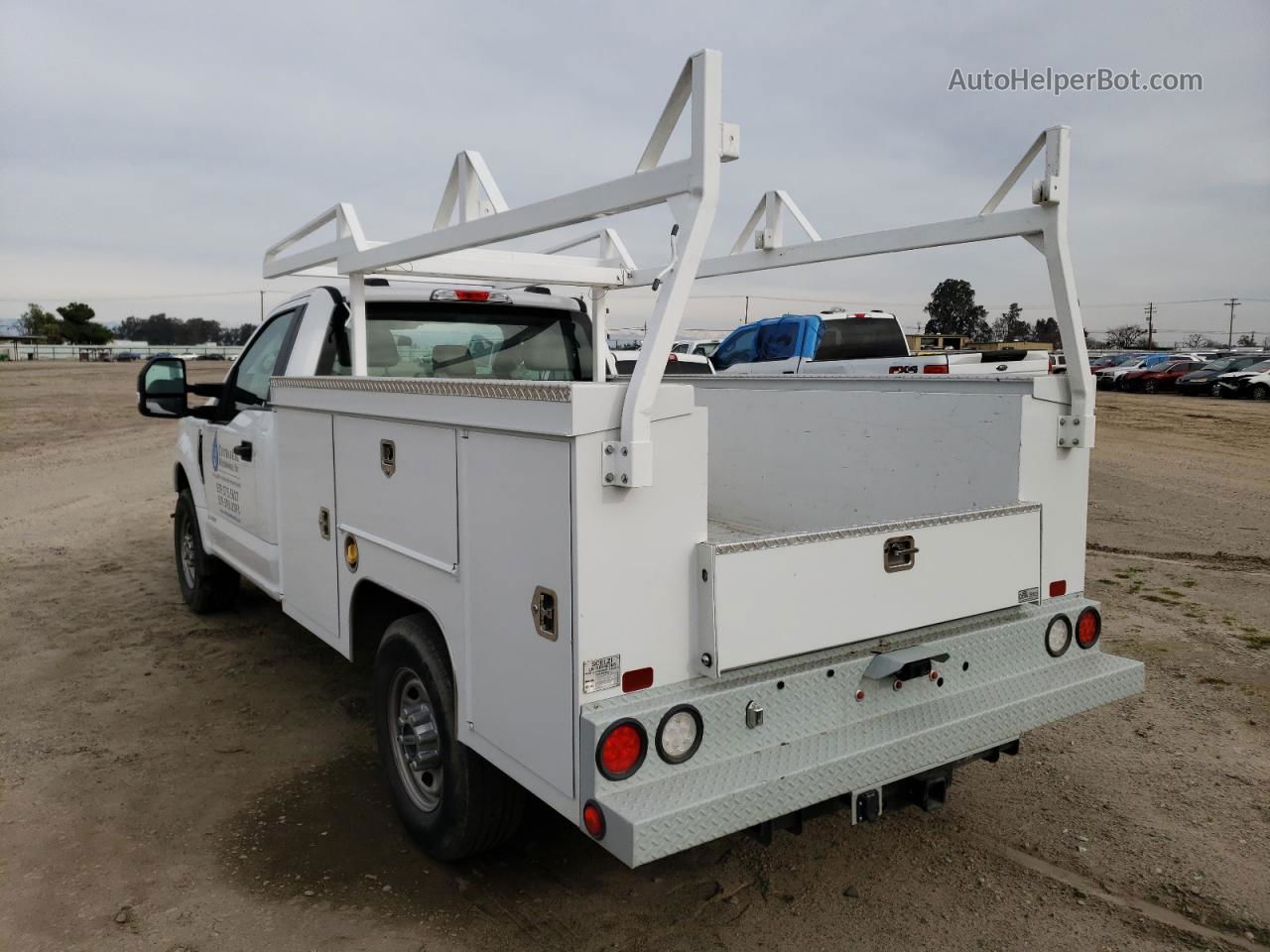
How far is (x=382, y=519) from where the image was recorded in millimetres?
3482

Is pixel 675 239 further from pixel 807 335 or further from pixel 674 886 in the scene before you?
pixel 807 335

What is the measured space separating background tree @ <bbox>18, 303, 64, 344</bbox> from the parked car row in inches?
4199

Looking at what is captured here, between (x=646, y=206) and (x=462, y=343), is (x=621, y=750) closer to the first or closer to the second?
(x=646, y=206)

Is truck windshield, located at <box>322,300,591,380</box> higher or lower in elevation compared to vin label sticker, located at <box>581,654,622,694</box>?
higher

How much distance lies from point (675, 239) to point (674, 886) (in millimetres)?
2181

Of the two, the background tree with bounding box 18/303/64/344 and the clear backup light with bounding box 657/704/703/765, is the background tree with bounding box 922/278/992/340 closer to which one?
the clear backup light with bounding box 657/704/703/765

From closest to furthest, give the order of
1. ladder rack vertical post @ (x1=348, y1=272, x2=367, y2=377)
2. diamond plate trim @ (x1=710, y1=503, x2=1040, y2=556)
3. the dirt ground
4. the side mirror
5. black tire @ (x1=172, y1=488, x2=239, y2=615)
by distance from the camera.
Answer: diamond plate trim @ (x1=710, y1=503, x2=1040, y2=556), the dirt ground, ladder rack vertical post @ (x1=348, y1=272, x2=367, y2=377), the side mirror, black tire @ (x1=172, y1=488, x2=239, y2=615)

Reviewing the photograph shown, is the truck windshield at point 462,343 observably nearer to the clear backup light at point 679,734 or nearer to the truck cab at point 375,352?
the truck cab at point 375,352

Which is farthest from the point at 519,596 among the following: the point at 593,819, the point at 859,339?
the point at 859,339

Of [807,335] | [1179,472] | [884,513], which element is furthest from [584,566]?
[1179,472]

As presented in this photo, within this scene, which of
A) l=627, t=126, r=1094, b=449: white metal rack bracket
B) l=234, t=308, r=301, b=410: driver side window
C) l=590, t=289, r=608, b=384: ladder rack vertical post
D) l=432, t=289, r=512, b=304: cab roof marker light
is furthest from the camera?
l=590, t=289, r=608, b=384: ladder rack vertical post

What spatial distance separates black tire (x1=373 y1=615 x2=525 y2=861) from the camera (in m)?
3.17

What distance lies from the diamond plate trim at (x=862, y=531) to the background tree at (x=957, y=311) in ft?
170

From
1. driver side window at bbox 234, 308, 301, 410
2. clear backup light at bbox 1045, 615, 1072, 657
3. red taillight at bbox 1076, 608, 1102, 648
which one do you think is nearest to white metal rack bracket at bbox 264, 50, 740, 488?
driver side window at bbox 234, 308, 301, 410
